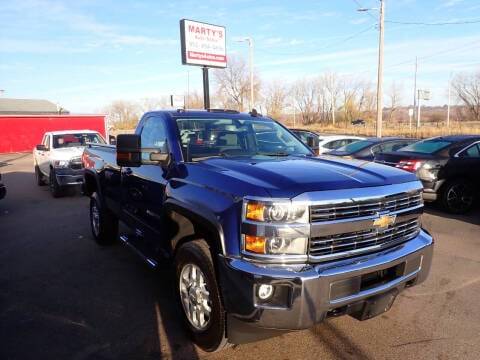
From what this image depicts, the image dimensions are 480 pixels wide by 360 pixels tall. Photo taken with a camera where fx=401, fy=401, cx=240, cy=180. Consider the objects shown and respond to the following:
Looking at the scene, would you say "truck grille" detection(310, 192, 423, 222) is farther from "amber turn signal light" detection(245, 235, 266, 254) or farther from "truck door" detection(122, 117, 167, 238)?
"truck door" detection(122, 117, 167, 238)

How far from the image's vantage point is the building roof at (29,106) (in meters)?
67.0

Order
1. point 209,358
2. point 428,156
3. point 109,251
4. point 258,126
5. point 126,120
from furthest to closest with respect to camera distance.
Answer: point 126,120 < point 428,156 < point 109,251 < point 258,126 < point 209,358

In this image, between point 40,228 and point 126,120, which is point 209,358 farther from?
point 126,120

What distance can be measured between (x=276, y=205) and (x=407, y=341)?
1.81 m

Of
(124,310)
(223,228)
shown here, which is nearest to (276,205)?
(223,228)

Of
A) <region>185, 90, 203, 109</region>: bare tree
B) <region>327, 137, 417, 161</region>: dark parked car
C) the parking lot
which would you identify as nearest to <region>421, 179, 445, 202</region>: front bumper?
the parking lot

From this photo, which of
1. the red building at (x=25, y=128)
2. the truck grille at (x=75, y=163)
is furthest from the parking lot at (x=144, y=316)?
the red building at (x=25, y=128)

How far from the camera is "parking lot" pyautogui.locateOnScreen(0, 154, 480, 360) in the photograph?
126 inches

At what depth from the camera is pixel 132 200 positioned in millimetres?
4680

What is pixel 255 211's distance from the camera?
8.49 feet

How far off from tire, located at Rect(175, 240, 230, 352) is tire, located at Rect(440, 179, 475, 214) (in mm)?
6361

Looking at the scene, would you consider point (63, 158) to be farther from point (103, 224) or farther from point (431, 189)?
point (431, 189)

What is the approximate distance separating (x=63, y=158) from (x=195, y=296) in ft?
30.7

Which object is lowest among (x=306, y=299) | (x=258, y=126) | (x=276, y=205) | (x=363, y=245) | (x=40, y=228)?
(x=40, y=228)
